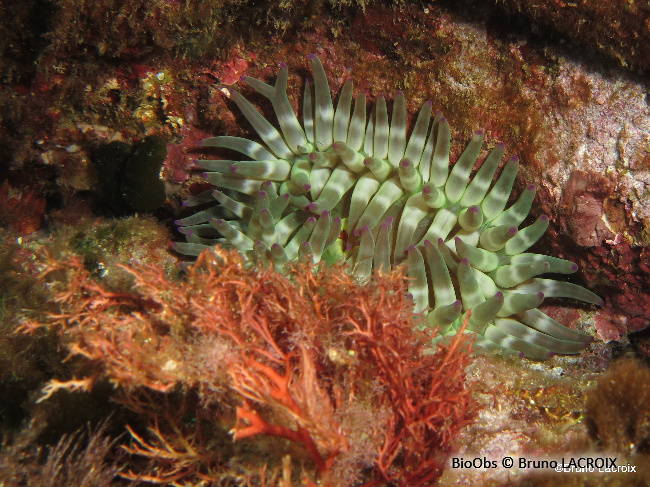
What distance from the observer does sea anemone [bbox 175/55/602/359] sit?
3.83 metres

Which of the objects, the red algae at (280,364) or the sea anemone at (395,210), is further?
the sea anemone at (395,210)

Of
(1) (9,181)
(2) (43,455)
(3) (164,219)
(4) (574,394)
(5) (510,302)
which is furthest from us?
(1) (9,181)

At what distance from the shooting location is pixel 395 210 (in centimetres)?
423

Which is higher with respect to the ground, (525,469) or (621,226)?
(621,226)

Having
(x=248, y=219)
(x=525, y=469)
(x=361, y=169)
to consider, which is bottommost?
(x=525, y=469)

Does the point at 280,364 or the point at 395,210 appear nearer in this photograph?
the point at 280,364

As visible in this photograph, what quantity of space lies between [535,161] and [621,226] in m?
0.97

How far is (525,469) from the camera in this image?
3.07 metres

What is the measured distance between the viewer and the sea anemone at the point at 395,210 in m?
3.83

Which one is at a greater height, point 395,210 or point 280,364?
point 395,210

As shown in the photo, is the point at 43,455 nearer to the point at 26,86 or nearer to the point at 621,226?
the point at 26,86

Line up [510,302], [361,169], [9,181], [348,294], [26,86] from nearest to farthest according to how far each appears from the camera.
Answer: [348,294] → [510,302] → [361,169] → [26,86] → [9,181]

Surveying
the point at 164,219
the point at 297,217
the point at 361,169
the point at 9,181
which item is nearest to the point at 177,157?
the point at 164,219

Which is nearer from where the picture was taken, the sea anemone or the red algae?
the red algae
